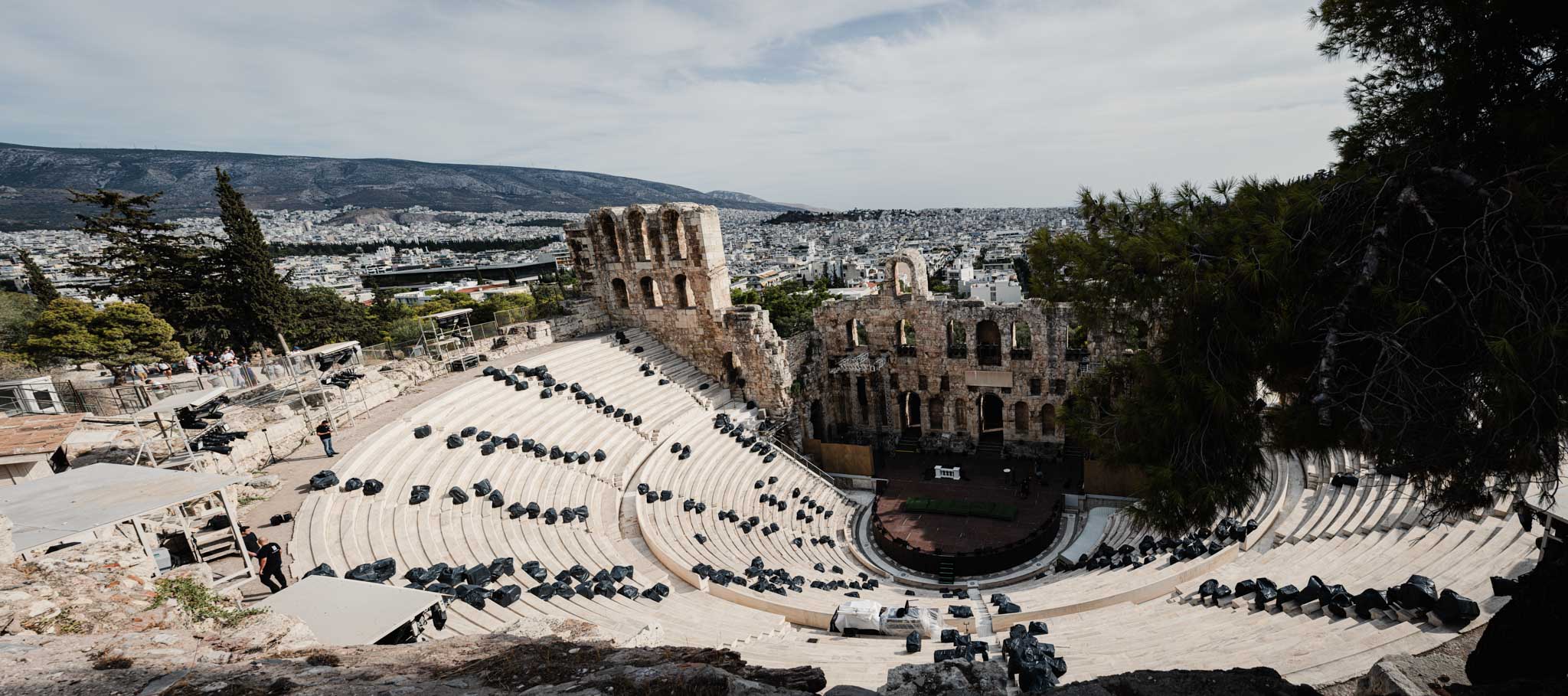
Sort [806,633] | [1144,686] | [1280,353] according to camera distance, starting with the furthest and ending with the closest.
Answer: [806,633]
[1280,353]
[1144,686]

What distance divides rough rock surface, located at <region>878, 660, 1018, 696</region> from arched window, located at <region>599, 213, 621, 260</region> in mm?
24461

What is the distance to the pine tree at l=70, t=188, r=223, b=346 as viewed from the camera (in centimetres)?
2570

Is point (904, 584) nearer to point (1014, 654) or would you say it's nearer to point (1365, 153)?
point (1014, 654)

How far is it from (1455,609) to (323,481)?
19.8 meters

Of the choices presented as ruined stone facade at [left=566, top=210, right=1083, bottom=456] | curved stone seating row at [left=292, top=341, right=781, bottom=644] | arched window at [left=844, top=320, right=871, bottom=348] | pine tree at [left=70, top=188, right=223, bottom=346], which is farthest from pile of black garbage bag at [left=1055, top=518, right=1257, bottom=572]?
pine tree at [left=70, top=188, right=223, bottom=346]

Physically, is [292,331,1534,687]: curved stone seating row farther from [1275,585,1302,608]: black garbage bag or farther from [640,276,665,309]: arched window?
[640,276,665,309]: arched window

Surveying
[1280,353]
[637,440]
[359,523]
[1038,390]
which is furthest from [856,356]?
[1280,353]

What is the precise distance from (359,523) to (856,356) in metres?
18.8

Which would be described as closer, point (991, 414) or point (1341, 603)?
point (1341, 603)

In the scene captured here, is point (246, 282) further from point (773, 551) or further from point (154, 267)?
point (773, 551)

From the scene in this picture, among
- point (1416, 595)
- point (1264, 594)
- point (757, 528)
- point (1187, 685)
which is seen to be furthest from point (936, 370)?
Result: point (1187, 685)

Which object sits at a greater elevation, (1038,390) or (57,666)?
(57,666)

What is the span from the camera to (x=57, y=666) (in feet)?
14.8

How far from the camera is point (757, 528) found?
63.0ft
